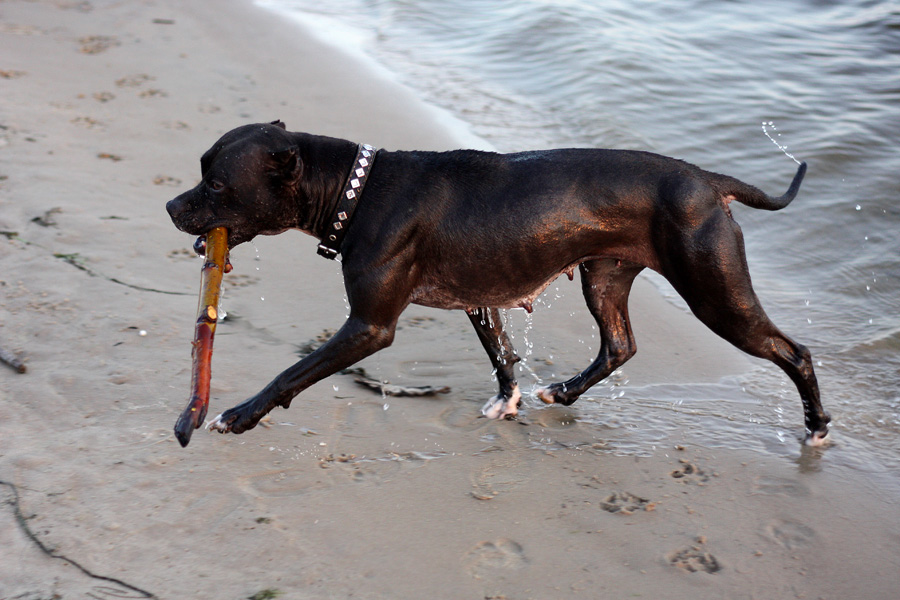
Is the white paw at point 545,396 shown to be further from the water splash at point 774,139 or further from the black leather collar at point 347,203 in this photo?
the water splash at point 774,139

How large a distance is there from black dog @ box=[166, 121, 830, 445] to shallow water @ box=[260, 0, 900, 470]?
73cm

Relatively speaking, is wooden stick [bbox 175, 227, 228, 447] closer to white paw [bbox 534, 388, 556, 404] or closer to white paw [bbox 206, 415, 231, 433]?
white paw [bbox 206, 415, 231, 433]

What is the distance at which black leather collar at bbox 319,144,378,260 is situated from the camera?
11.5 feet

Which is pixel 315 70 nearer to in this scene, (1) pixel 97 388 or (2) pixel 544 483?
(1) pixel 97 388

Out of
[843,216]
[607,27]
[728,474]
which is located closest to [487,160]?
[728,474]

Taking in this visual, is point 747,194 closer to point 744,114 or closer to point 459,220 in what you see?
point 459,220

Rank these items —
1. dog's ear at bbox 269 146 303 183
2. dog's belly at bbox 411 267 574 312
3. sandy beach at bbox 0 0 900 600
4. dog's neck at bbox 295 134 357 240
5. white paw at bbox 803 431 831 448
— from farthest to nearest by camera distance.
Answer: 1. white paw at bbox 803 431 831 448
2. dog's belly at bbox 411 267 574 312
3. dog's neck at bbox 295 134 357 240
4. dog's ear at bbox 269 146 303 183
5. sandy beach at bbox 0 0 900 600

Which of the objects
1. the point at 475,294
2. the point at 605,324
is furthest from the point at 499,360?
the point at 605,324

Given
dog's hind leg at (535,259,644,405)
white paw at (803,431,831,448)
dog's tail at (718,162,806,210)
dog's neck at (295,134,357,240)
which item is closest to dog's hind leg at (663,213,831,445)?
white paw at (803,431,831,448)

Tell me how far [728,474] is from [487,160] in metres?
1.69

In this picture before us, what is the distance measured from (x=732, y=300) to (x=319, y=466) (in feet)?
6.12

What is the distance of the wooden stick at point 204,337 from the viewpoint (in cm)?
308

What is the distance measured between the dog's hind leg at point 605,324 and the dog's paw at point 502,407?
0.17 m

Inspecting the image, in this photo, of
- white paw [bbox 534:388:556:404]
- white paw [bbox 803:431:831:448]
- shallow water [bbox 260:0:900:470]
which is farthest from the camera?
shallow water [bbox 260:0:900:470]
